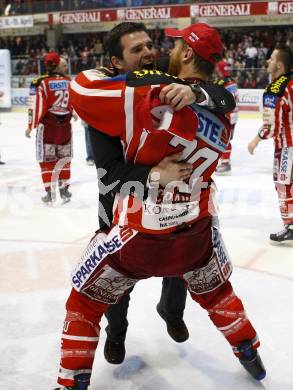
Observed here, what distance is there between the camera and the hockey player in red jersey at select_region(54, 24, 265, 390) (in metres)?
1.63

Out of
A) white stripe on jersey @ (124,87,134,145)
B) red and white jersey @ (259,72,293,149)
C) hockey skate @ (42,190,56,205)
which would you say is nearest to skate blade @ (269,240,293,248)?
red and white jersey @ (259,72,293,149)

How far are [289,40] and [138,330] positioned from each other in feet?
55.5

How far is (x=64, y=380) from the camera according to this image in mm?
1884

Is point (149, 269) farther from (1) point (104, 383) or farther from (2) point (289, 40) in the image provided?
(2) point (289, 40)

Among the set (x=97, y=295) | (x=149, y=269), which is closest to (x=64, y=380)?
(x=97, y=295)

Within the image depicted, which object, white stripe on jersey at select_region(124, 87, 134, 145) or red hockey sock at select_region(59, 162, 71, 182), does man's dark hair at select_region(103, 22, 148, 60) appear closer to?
white stripe on jersey at select_region(124, 87, 134, 145)

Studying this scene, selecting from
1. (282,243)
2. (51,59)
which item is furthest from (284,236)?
(51,59)

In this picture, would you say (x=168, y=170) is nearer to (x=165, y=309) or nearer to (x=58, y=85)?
(x=165, y=309)

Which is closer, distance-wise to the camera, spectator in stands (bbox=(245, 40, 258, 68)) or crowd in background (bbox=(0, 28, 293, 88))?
crowd in background (bbox=(0, 28, 293, 88))

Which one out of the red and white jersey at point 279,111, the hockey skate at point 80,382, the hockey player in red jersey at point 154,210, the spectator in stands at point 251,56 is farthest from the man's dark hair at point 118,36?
the spectator in stands at point 251,56

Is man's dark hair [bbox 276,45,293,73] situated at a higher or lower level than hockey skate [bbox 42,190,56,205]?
higher

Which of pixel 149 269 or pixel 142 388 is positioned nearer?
pixel 149 269

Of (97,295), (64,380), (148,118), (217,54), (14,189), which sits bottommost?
(14,189)

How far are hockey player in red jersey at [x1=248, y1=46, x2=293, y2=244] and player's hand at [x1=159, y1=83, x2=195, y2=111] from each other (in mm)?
2580
